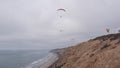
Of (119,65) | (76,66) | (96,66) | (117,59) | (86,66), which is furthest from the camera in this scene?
(76,66)

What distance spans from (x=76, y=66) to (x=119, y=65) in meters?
14.7

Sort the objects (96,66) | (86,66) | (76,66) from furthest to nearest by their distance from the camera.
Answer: (76,66)
(86,66)
(96,66)

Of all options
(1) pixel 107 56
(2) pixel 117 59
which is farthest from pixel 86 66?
(2) pixel 117 59

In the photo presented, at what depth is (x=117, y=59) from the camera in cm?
3919

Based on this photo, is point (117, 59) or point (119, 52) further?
point (119, 52)

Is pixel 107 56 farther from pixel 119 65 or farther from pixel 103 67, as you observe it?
pixel 119 65

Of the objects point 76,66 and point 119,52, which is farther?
point 76,66

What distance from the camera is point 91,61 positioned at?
153 feet

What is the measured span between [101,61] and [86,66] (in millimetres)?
3751

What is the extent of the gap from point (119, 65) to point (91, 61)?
10.4m

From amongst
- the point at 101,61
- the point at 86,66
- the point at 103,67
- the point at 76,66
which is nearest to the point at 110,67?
the point at 103,67

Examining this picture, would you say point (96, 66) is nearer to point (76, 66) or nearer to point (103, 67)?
point (103, 67)

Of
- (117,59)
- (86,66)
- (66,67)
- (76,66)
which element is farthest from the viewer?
(66,67)

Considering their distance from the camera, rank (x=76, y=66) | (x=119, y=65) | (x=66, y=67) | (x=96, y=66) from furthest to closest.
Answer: (x=66, y=67) → (x=76, y=66) → (x=96, y=66) → (x=119, y=65)
